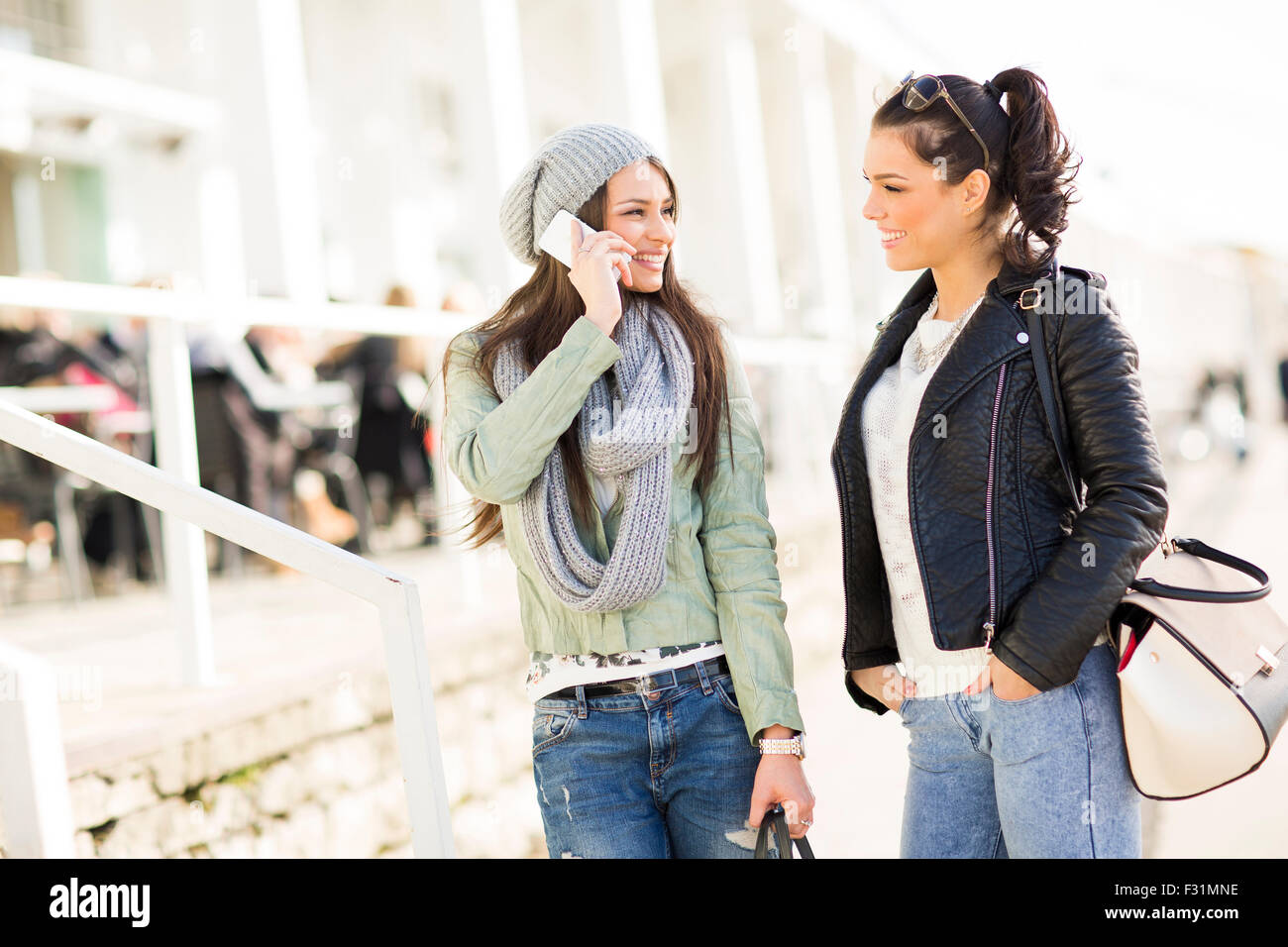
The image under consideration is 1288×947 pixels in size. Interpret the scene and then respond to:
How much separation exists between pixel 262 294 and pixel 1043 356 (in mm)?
3230

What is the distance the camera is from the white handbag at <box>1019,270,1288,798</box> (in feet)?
5.33

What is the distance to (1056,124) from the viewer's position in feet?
5.92

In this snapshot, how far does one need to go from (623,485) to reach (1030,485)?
2.08ft

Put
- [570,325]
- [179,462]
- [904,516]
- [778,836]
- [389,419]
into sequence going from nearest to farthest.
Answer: [778,836], [904,516], [570,325], [179,462], [389,419]

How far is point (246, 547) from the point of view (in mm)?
1816

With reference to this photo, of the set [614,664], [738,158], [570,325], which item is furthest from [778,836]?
[738,158]

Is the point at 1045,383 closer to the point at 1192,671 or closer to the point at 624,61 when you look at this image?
the point at 1192,671

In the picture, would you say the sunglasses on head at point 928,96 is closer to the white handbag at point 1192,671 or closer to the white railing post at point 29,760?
the white handbag at point 1192,671

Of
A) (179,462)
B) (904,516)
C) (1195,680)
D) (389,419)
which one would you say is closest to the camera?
(1195,680)

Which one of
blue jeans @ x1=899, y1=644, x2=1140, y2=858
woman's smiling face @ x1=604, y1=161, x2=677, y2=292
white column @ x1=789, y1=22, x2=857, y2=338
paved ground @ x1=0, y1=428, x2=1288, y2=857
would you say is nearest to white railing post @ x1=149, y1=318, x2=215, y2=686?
paved ground @ x1=0, y1=428, x2=1288, y2=857

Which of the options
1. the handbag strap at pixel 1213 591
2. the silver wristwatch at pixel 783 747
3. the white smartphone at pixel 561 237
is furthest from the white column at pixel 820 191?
the silver wristwatch at pixel 783 747

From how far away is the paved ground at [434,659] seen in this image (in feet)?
10.3

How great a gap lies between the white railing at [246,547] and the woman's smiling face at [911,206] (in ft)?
3.19
